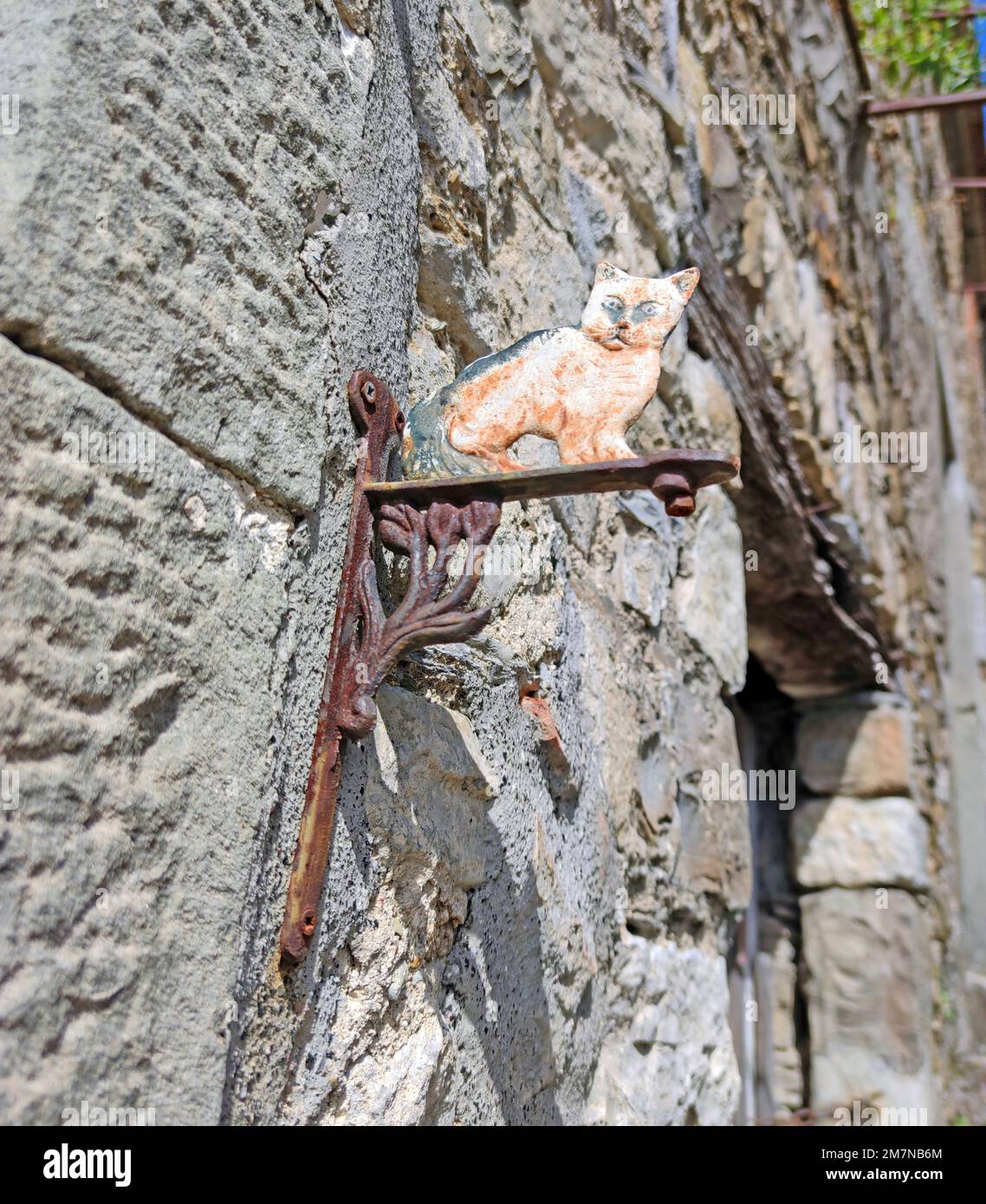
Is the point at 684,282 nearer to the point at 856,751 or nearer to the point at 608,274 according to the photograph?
the point at 608,274

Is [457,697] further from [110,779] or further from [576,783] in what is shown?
[110,779]

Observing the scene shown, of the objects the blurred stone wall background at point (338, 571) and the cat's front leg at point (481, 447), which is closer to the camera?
the blurred stone wall background at point (338, 571)

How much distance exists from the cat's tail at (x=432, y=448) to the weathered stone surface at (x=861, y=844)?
289 cm

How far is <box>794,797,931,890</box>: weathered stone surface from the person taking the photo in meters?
3.35

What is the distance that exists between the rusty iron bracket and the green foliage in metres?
3.23

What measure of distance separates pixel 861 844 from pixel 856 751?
30cm

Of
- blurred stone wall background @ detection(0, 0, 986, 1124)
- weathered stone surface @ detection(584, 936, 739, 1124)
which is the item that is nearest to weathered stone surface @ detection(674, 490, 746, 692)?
blurred stone wall background @ detection(0, 0, 986, 1124)

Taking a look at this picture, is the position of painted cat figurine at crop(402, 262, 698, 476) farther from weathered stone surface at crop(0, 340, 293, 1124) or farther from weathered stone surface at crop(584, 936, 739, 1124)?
weathered stone surface at crop(584, 936, 739, 1124)

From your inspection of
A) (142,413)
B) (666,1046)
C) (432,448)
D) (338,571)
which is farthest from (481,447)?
(666,1046)

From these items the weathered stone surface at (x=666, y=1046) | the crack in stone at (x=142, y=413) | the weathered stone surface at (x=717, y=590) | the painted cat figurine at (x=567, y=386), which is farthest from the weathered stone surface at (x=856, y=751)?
the crack in stone at (x=142, y=413)

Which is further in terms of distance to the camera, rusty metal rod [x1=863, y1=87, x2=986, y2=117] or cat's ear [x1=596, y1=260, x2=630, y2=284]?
rusty metal rod [x1=863, y1=87, x2=986, y2=117]

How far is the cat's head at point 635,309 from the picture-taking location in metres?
0.90

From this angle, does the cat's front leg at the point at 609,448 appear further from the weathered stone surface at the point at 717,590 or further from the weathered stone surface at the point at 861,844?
the weathered stone surface at the point at 861,844

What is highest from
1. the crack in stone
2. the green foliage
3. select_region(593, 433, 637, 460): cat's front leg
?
the green foliage
